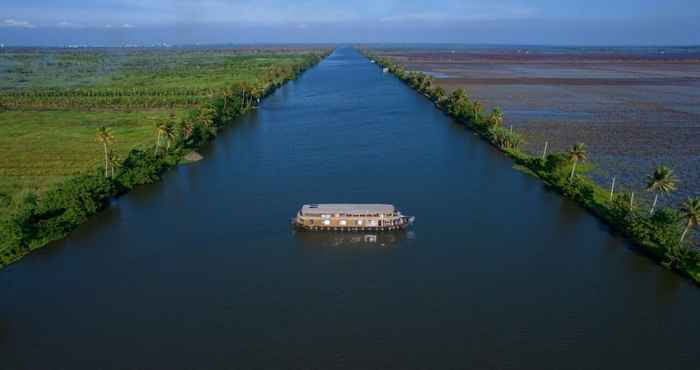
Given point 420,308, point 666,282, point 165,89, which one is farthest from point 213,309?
point 165,89

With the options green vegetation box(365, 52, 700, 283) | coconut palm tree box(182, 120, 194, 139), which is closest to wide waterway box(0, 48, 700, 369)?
green vegetation box(365, 52, 700, 283)

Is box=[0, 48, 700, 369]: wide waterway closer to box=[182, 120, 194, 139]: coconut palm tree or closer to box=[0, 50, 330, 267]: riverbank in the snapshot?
box=[0, 50, 330, 267]: riverbank

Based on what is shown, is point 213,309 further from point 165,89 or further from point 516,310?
point 165,89

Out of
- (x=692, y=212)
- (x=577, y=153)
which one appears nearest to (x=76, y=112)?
(x=577, y=153)

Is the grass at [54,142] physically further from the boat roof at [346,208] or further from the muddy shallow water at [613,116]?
the muddy shallow water at [613,116]

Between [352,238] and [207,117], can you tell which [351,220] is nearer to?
[352,238]
